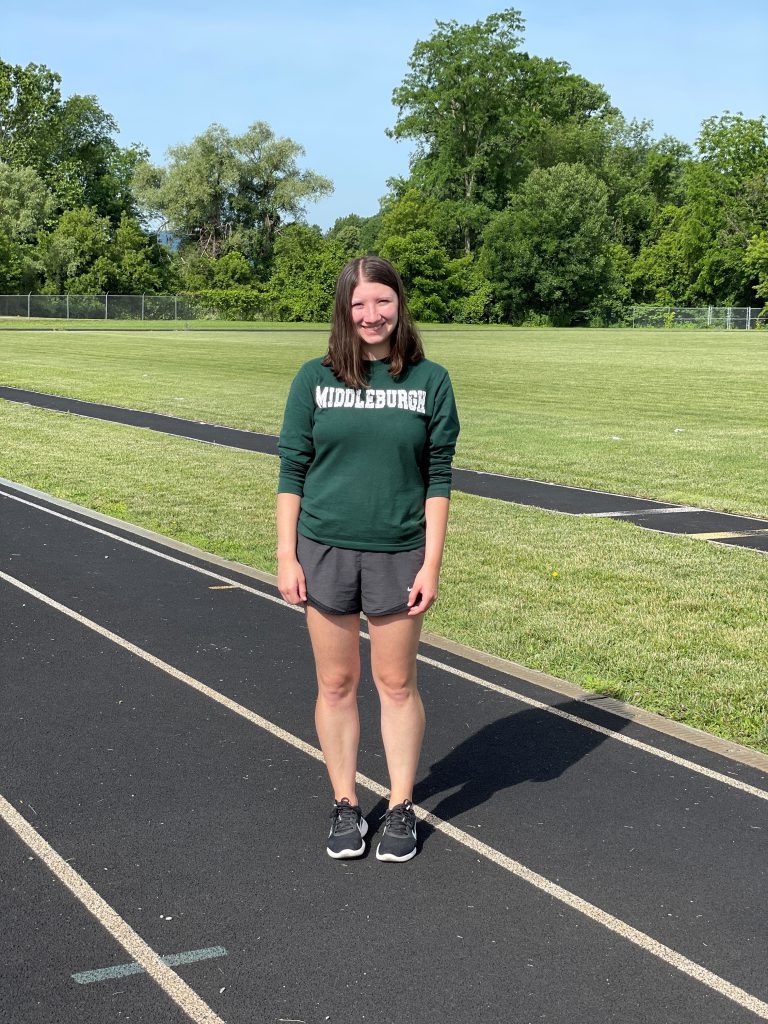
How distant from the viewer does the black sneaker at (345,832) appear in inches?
174

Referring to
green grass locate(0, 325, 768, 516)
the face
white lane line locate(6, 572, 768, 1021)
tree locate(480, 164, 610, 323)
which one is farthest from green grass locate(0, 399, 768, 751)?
tree locate(480, 164, 610, 323)

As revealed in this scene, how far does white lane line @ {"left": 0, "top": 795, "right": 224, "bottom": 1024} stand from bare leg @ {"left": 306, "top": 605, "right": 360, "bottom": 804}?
36.6 inches

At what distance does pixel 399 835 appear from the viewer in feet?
14.5

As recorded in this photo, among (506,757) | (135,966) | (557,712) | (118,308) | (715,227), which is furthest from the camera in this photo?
(715,227)

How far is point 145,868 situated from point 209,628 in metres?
3.35

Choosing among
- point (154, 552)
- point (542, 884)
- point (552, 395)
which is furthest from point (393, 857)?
point (552, 395)

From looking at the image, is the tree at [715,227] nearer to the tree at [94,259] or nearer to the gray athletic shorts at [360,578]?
the tree at [94,259]

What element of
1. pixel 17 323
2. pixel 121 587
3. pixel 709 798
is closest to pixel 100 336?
pixel 17 323

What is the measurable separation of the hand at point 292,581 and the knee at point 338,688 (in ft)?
1.02

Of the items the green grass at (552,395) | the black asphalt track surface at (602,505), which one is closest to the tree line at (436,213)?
the green grass at (552,395)

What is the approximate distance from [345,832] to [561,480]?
1025 cm

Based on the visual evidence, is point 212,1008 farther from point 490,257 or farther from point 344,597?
point 490,257

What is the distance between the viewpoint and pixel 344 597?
4.19 m

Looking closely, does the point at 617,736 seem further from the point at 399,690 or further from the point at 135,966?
the point at 135,966
